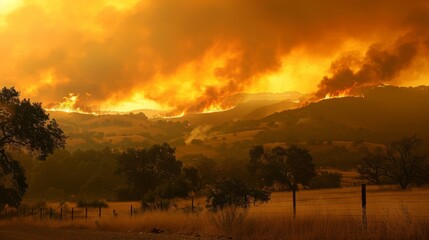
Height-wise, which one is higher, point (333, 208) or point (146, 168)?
point (146, 168)

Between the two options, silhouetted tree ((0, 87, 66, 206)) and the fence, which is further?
silhouetted tree ((0, 87, 66, 206))

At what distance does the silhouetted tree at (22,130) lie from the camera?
37466mm

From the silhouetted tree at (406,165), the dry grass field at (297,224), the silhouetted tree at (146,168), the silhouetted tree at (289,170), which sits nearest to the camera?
the dry grass field at (297,224)

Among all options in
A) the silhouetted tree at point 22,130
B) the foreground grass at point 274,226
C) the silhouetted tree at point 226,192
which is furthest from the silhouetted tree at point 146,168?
the foreground grass at point 274,226

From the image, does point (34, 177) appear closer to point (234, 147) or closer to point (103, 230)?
point (103, 230)

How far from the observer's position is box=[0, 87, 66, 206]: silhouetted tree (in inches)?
1475

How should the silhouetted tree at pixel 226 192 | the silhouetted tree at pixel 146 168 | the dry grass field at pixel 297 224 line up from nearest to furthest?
the dry grass field at pixel 297 224 < the silhouetted tree at pixel 226 192 < the silhouetted tree at pixel 146 168

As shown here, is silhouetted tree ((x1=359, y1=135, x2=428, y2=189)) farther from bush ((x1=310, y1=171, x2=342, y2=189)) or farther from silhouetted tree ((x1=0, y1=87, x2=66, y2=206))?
silhouetted tree ((x1=0, y1=87, x2=66, y2=206))

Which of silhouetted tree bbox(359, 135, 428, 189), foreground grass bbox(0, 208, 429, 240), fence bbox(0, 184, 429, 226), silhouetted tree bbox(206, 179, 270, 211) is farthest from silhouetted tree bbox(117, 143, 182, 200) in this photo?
foreground grass bbox(0, 208, 429, 240)

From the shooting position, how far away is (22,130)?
124 ft

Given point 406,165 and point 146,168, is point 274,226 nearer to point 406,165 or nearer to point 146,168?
point 406,165

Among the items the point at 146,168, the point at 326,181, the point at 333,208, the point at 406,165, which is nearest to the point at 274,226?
the point at 333,208

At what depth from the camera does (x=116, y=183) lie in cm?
9444

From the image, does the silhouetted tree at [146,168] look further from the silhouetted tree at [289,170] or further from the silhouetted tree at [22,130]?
the silhouetted tree at [22,130]
